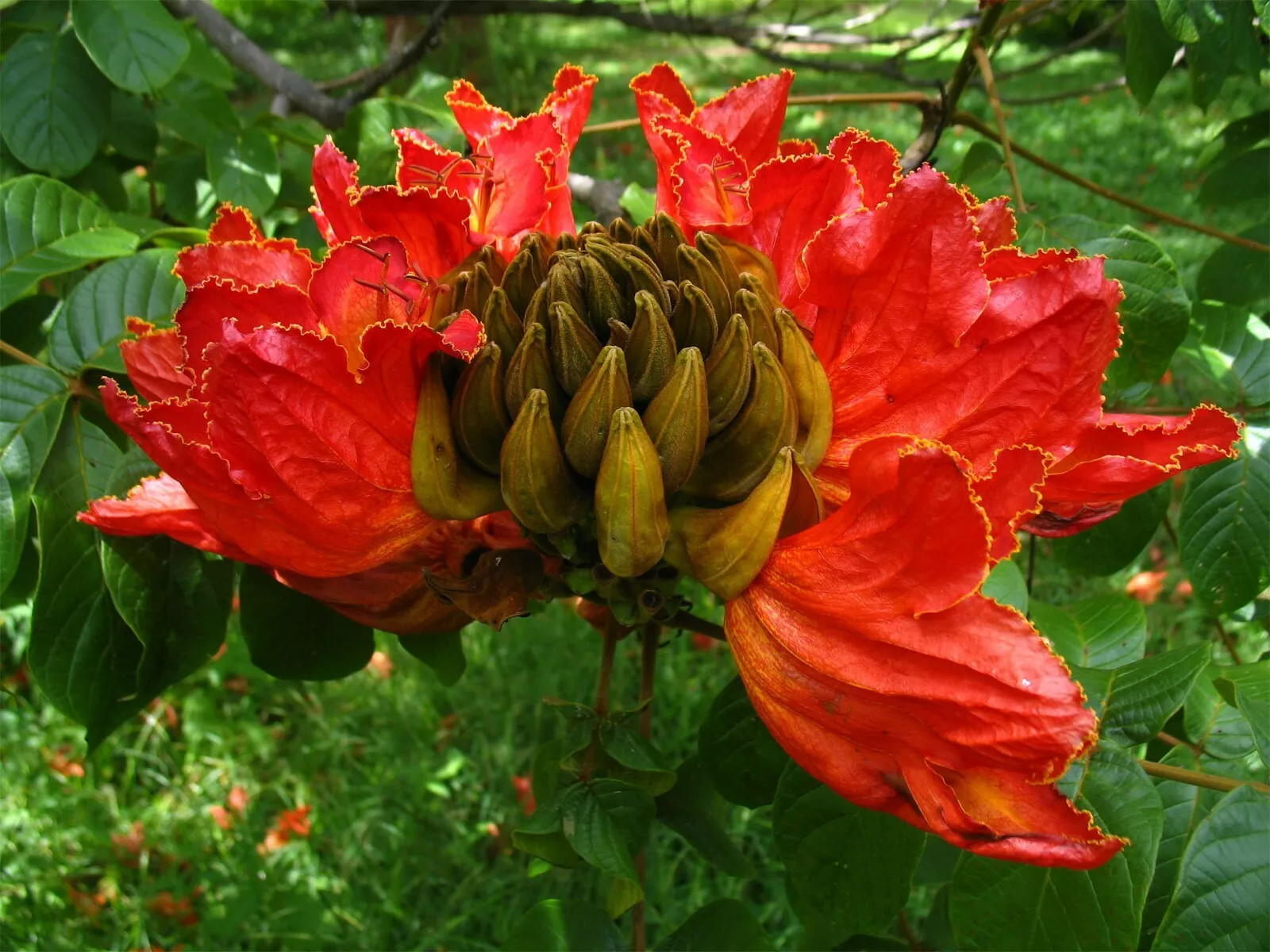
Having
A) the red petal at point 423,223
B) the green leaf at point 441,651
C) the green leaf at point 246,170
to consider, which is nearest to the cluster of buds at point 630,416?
the red petal at point 423,223

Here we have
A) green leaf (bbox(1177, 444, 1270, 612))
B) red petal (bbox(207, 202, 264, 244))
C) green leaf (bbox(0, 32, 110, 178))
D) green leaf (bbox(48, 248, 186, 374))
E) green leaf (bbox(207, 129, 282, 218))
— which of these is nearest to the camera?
red petal (bbox(207, 202, 264, 244))

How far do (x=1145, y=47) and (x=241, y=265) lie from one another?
161 cm

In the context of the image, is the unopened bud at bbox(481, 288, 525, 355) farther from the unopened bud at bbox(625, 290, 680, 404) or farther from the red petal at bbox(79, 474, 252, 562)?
the red petal at bbox(79, 474, 252, 562)

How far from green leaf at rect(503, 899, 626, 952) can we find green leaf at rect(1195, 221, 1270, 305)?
1.76 metres

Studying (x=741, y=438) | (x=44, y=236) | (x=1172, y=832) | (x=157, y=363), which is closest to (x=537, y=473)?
(x=741, y=438)

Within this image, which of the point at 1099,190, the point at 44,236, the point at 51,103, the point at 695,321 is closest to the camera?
the point at 695,321

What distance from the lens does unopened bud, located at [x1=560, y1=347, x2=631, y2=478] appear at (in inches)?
38.1

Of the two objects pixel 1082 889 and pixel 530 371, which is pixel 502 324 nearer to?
pixel 530 371

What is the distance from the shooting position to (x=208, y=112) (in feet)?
6.77

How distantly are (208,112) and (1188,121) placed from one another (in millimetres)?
10005

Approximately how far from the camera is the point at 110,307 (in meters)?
1.42

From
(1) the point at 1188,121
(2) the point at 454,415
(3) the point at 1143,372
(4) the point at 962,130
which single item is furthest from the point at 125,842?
(1) the point at 1188,121

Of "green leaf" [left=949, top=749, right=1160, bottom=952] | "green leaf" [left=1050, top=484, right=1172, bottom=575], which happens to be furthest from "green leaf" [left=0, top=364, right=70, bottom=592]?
"green leaf" [left=1050, top=484, right=1172, bottom=575]

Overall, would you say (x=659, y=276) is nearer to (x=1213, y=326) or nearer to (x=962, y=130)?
(x=1213, y=326)
